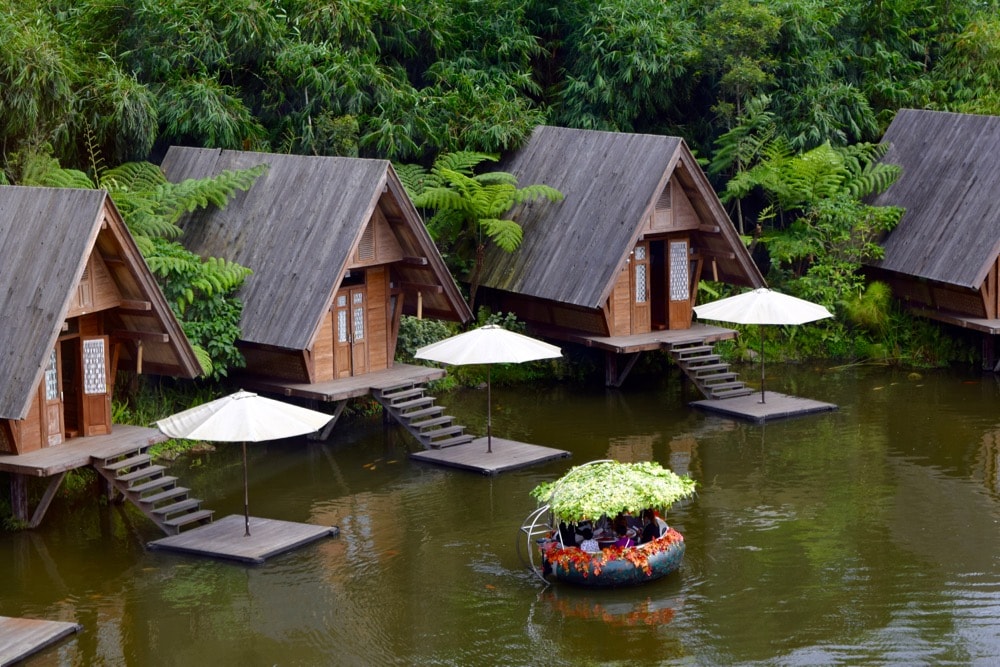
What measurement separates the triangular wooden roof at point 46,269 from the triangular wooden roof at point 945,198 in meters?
15.9

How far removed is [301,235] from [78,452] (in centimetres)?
652

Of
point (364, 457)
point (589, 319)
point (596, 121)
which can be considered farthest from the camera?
point (596, 121)

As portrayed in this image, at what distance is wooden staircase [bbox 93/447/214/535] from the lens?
79.7ft

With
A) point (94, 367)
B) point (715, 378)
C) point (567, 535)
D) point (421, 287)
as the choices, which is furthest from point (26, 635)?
point (715, 378)

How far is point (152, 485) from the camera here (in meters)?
24.6

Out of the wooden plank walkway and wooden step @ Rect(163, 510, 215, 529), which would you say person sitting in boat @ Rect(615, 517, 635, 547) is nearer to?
wooden step @ Rect(163, 510, 215, 529)

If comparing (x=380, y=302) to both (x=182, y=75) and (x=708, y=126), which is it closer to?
(x=182, y=75)

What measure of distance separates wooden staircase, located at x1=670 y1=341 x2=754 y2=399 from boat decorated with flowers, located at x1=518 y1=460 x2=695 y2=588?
978 centimetres

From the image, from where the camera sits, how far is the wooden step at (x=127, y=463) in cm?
2448

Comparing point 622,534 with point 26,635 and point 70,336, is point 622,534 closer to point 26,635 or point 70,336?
point 26,635

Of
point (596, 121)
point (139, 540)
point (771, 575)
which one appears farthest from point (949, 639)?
point (596, 121)

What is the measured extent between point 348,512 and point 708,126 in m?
16.9

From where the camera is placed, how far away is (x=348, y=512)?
2577 cm

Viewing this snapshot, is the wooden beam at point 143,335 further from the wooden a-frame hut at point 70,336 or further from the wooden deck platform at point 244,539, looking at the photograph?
the wooden deck platform at point 244,539
